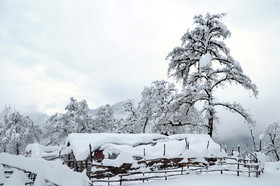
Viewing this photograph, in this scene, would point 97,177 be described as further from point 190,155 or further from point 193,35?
point 193,35

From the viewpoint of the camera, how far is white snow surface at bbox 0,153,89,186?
286cm

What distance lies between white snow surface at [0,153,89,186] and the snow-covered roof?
9640mm

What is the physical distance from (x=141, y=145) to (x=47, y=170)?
1286 cm

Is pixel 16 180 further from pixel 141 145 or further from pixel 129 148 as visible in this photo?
pixel 141 145

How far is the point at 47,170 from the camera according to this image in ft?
9.45

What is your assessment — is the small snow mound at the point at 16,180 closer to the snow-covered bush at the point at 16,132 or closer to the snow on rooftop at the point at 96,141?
the snow on rooftop at the point at 96,141

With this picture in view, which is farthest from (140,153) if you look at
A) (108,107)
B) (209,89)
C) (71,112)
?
(108,107)

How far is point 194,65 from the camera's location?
62.1 feet

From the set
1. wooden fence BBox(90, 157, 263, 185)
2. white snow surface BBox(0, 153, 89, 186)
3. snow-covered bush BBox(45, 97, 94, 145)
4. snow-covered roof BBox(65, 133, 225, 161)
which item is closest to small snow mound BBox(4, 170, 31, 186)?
white snow surface BBox(0, 153, 89, 186)

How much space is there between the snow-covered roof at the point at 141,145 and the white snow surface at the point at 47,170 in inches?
380

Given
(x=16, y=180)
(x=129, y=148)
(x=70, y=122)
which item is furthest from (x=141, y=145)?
(x=70, y=122)

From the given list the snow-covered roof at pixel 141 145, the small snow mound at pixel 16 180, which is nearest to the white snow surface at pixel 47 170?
the small snow mound at pixel 16 180

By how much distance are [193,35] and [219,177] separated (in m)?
11.6

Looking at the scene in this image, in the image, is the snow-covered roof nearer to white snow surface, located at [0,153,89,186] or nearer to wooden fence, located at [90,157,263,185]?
wooden fence, located at [90,157,263,185]
